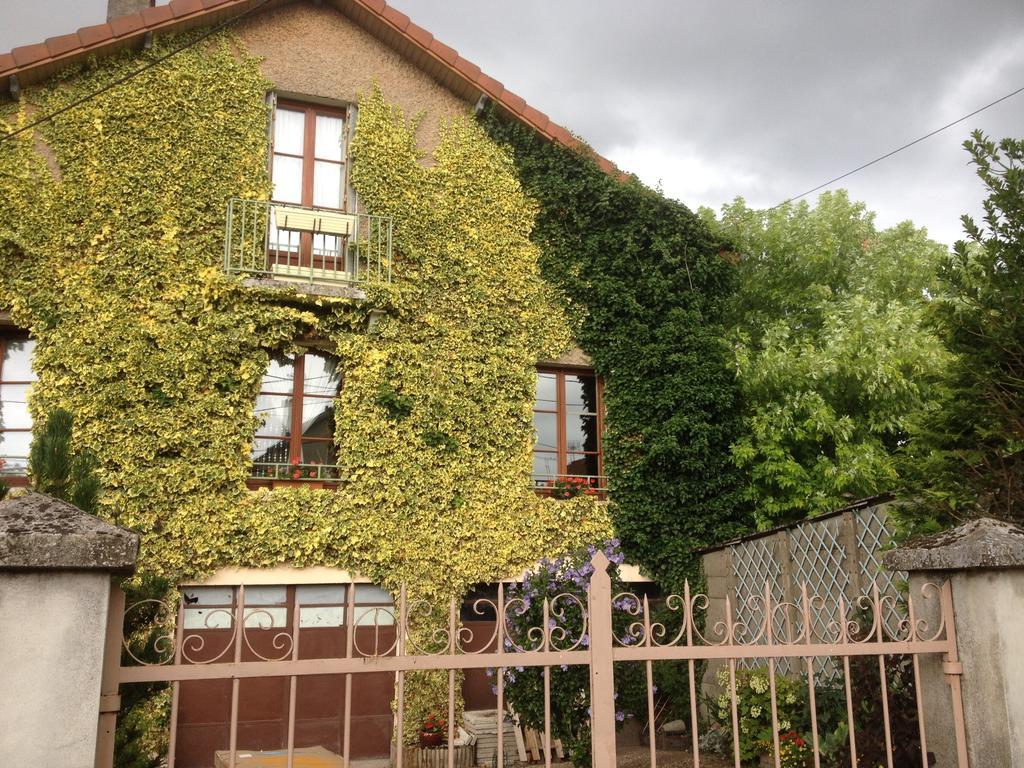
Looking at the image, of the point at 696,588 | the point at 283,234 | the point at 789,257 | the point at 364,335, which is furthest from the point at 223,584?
the point at 789,257

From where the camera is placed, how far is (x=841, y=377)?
13414 millimetres

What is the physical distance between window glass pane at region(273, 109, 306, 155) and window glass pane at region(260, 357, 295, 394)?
2994mm

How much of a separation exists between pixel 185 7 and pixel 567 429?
767 cm

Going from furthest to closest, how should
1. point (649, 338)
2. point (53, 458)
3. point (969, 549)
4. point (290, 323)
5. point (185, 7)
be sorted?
point (649, 338), point (185, 7), point (290, 323), point (53, 458), point (969, 549)

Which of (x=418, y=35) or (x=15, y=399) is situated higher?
(x=418, y=35)

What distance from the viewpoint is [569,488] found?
12562mm

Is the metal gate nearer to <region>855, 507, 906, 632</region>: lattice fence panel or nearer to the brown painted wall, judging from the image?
<region>855, 507, 906, 632</region>: lattice fence panel

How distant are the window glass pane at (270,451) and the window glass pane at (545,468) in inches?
135

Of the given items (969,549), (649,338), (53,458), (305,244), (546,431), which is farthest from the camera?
(649,338)

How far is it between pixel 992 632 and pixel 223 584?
8.80 m

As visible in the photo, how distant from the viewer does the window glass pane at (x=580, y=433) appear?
12961 millimetres

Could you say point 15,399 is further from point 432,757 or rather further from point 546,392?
point 546,392

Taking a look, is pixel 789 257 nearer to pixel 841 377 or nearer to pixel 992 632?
pixel 841 377

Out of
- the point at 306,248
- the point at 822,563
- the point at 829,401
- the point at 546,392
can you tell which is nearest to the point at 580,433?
the point at 546,392
